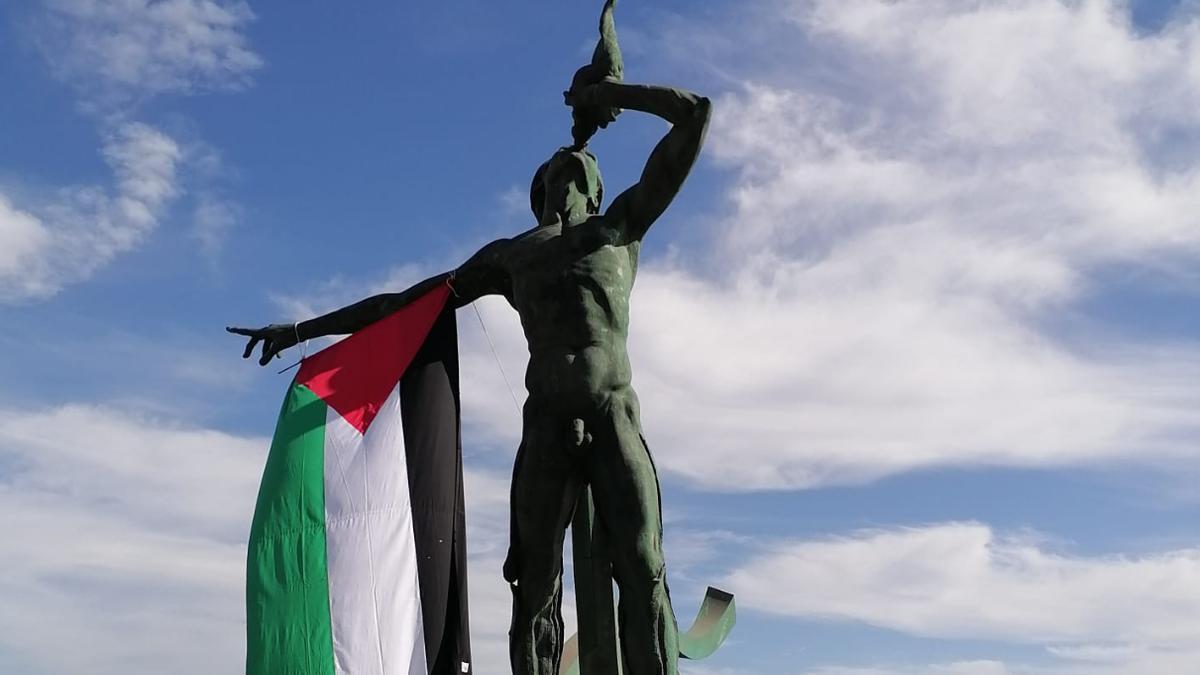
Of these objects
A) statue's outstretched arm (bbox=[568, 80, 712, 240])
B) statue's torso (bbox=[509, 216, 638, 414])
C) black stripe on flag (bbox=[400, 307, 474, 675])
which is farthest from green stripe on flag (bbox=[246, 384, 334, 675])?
statue's outstretched arm (bbox=[568, 80, 712, 240])

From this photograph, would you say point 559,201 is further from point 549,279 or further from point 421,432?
point 421,432

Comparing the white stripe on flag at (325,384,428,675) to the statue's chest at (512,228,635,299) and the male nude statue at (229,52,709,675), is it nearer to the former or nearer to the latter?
the male nude statue at (229,52,709,675)

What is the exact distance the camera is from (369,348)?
875 centimetres

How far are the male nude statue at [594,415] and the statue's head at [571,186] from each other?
0.85 ft

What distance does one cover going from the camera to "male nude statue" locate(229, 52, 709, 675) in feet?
22.9

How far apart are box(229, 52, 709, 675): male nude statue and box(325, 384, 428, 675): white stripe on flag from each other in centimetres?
105

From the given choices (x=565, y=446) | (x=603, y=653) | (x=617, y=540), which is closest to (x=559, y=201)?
(x=565, y=446)

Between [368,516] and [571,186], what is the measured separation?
8.65 feet

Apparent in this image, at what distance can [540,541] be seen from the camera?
727 centimetres

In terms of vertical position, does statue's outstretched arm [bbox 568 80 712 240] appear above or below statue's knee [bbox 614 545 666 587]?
above

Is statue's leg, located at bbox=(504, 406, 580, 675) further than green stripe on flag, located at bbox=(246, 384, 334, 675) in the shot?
No

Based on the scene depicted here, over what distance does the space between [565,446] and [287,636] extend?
2344mm

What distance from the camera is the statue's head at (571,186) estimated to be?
789 cm

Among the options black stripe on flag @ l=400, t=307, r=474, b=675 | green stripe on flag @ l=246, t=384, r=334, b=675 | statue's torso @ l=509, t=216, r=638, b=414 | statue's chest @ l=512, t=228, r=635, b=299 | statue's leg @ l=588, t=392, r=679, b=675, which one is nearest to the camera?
statue's leg @ l=588, t=392, r=679, b=675
